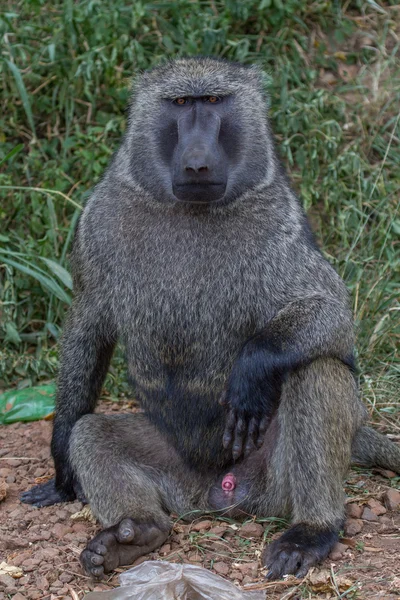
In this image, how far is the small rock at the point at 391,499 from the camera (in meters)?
3.93

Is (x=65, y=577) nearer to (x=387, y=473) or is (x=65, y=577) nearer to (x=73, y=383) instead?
(x=73, y=383)

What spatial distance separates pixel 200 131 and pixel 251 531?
1509 millimetres

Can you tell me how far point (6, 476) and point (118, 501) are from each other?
34.3 inches

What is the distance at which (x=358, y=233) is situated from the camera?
5605 millimetres

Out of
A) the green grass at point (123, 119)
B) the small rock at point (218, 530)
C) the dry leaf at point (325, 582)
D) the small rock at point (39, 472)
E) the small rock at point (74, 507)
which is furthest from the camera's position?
the green grass at point (123, 119)

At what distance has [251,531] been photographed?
3.71 metres

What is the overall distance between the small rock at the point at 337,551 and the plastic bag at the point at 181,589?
0.42 meters

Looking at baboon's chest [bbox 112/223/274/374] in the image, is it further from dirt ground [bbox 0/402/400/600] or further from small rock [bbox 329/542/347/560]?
small rock [bbox 329/542/347/560]

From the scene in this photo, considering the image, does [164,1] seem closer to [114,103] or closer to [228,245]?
[114,103]

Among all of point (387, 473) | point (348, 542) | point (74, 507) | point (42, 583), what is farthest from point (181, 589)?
point (387, 473)

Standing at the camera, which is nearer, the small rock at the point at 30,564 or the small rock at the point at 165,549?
the small rock at the point at 30,564

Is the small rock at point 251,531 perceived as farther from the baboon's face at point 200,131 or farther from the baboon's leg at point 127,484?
the baboon's face at point 200,131

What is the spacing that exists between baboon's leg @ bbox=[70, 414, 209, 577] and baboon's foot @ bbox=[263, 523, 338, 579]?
1.49 ft

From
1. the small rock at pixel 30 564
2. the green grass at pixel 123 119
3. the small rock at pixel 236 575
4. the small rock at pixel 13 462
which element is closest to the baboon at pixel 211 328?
the small rock at pixel 236 575
